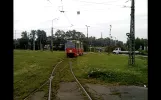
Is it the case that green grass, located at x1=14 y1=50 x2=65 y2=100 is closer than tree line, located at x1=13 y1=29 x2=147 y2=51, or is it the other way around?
green grass, located at x1=14 y1=50 x2=65 y2=100

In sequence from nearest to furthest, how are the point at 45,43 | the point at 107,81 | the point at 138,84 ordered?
the point at 138,84 → the point at 107,81 → the point at 45,43

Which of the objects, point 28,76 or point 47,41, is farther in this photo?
point 47,41

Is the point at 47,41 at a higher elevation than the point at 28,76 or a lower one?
higher

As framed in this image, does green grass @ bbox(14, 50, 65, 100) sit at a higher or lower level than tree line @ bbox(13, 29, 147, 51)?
lower

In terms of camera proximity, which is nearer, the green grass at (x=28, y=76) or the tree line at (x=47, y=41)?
the green grass at (x=28, y=76)

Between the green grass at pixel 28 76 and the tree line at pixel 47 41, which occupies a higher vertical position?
the tree line at pixel 47 41

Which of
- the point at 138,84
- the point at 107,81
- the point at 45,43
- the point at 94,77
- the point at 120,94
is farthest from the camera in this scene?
the point at 45,43

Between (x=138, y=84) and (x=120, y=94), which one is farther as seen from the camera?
(x=138, y=84)
